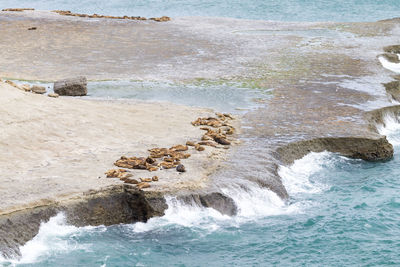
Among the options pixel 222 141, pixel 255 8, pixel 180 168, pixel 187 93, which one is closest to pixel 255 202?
pixel 180 168

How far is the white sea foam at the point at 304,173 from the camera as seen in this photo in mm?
11180

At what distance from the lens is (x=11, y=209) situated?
8.65 meters

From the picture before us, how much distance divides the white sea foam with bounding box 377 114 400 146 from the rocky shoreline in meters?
0.15

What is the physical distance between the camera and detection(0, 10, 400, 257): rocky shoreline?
9.20 m

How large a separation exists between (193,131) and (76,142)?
7.94ft

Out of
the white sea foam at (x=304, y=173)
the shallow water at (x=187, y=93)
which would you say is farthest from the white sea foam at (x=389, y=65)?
the white sea foam at (x=304, y=173)

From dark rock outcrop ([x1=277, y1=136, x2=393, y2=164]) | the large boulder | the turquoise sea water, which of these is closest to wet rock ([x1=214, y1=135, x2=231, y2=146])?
dark rock outcrop ([x1=277, y1=136, x2=393, y2=164])

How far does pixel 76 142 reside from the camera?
11539 millimetres

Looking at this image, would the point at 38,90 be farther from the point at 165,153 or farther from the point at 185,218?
the point at 185,218

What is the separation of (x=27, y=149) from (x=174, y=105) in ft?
16.1

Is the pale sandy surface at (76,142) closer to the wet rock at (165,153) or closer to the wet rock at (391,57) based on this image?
the wet rock at (165,153)

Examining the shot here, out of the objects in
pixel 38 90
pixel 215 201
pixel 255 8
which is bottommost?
pixel 215 201

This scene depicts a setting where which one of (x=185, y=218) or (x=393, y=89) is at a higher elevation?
(x=393, y=89)

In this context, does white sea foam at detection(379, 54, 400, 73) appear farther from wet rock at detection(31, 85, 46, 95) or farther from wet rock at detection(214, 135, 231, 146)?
wet rock at detection(31, 85, 46, 95)
